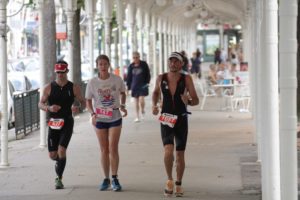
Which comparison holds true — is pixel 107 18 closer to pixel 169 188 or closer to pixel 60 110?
pixel 60 110

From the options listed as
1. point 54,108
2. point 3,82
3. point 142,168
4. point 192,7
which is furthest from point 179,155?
point 192,7

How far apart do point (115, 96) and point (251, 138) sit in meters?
7.04

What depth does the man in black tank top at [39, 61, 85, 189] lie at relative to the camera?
1122 cm

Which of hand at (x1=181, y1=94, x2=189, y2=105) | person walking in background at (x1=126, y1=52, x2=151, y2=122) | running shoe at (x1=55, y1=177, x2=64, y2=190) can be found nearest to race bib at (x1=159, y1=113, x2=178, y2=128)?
hand at (x1=181, y1=94, x2=189, y2=105)

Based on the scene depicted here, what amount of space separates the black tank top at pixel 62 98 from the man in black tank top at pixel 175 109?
1.30 meters

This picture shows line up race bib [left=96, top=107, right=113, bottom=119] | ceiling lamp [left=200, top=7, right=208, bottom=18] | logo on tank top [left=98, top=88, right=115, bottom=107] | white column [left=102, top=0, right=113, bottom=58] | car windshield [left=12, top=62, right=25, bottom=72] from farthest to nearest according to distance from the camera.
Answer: ceiling lamp [left=200, top=7, right=208, bottom=18] < car windshield [left=12, top=62, right=25, bottom=72] < white column [left=102, top=0, right=113, bottom=58] < logo on tank top [left=98, top=88, right=115, bottom=107] < race bib [left=96, top=107, right=113, bottom=119]

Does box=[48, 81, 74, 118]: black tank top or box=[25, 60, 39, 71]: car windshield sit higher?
box=[25, 60, 39, 71]: car windshield

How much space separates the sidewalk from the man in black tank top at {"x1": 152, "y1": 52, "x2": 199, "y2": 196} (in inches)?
22.1

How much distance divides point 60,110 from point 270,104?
128 inches

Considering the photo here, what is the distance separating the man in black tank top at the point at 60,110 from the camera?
1122cm

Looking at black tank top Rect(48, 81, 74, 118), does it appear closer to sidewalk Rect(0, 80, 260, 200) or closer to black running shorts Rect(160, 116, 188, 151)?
sidewalk Rect(0, 80, 260, 200)

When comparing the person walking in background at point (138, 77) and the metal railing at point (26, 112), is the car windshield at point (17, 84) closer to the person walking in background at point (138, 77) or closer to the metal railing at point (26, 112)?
the metal railing at point (26, 112)

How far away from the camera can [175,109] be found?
34.8ft

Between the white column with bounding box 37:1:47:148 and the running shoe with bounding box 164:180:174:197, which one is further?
the white column with bounding box 37:1:47:148
